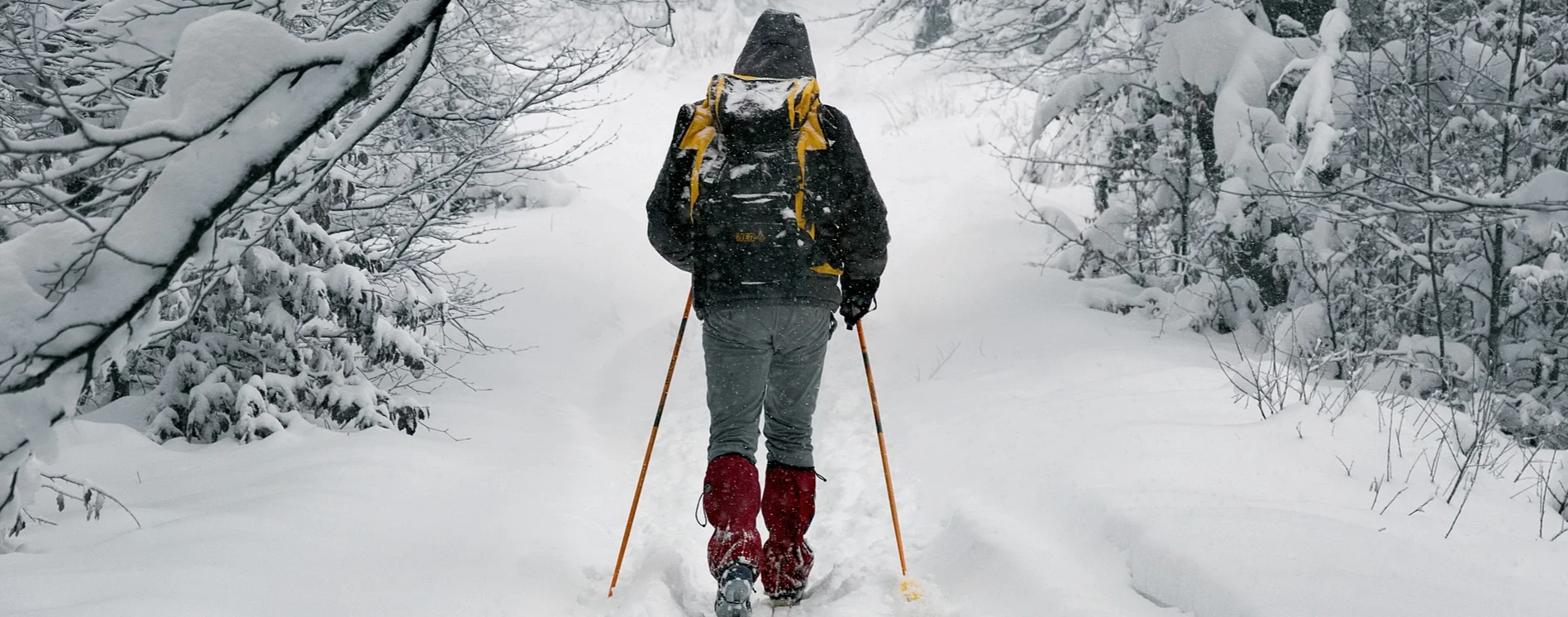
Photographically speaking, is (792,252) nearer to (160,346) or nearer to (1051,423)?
(1051,423)

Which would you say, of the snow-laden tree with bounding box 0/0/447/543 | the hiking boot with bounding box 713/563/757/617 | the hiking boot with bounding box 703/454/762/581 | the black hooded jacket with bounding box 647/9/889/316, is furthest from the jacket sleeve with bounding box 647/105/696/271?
the snow-laden tree with bounding box 0/0/447/543

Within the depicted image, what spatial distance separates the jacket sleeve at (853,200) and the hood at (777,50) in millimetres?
262

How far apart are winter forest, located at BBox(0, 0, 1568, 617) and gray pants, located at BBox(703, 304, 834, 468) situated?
0.46 feet

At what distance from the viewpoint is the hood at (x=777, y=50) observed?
3816mm

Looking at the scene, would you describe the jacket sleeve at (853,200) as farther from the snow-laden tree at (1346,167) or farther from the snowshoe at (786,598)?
the snow-laden tree at (1346,167)

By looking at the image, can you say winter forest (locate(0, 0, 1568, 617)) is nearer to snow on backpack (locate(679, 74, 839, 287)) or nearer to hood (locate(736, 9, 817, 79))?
snow on backpack (locate(679, 74, 839, 287))

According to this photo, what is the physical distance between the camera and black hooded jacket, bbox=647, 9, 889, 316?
143 inches

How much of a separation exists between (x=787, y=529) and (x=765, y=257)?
1071 mm

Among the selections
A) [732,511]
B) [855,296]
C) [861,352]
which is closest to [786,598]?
[732,511]

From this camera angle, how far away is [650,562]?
4043 millimetres

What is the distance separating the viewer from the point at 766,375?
376 centimetres

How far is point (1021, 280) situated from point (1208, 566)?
23.3ft

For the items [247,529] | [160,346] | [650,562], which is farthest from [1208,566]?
[160,346]

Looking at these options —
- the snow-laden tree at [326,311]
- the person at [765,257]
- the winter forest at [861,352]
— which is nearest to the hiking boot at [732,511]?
the person at [765,257]
